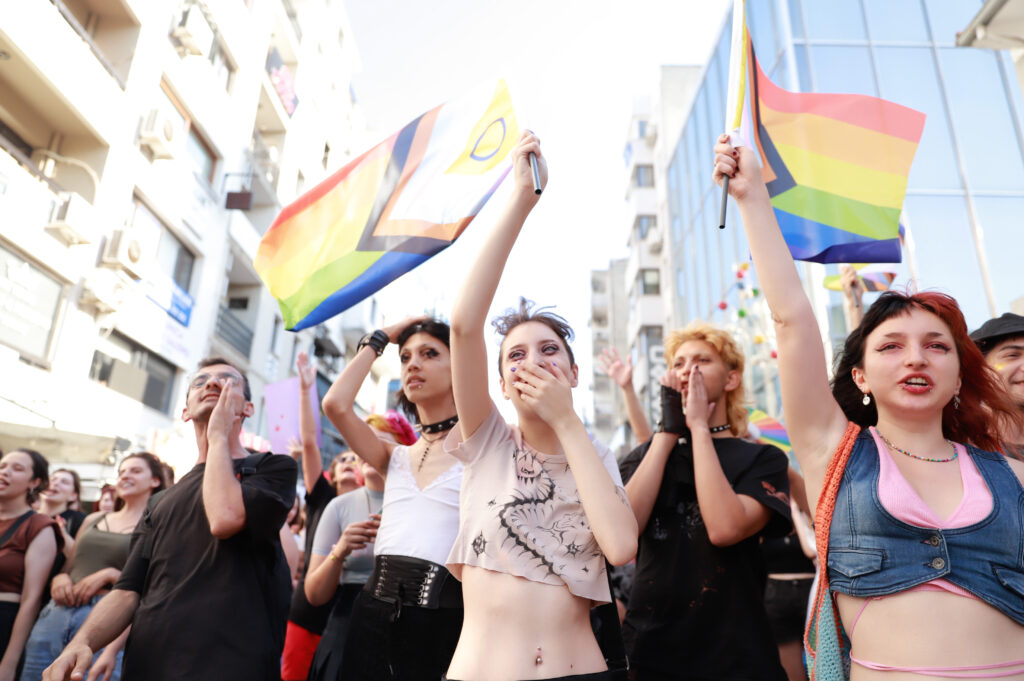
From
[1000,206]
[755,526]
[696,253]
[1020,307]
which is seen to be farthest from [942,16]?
[755,526]

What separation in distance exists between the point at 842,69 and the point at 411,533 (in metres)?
14.2

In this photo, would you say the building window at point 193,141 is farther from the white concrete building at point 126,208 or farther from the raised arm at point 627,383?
the raised arm at point 627,383

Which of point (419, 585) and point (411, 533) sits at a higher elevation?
point (411, 533)

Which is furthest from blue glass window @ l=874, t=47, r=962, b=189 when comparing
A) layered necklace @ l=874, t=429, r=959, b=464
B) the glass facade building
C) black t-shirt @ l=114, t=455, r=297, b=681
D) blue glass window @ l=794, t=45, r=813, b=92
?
black t-shirt @ l=114, t=455, r=297, b=681

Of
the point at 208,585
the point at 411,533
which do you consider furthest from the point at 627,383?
the point at 208,585

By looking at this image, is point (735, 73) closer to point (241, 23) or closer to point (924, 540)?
point (924, 540)

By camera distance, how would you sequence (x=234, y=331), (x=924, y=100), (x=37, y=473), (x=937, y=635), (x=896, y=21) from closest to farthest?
(x=937, y=635), (x=37, y=473), (x=924, y=100), (x=896, y=21), (x=234, y=331)

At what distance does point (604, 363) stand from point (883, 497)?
2.53 meters

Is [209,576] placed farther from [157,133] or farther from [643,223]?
[643,223]

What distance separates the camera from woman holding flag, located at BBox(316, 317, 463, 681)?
8.77 feet

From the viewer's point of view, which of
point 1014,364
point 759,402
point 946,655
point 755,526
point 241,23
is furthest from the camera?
point 241,23

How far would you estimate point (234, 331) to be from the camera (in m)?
19.7

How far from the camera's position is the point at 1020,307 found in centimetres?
653

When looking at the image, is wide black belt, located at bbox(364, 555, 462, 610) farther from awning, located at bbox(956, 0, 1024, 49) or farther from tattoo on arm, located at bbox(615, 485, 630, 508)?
awning, located at bbox(956, 0, 1024, 49)
